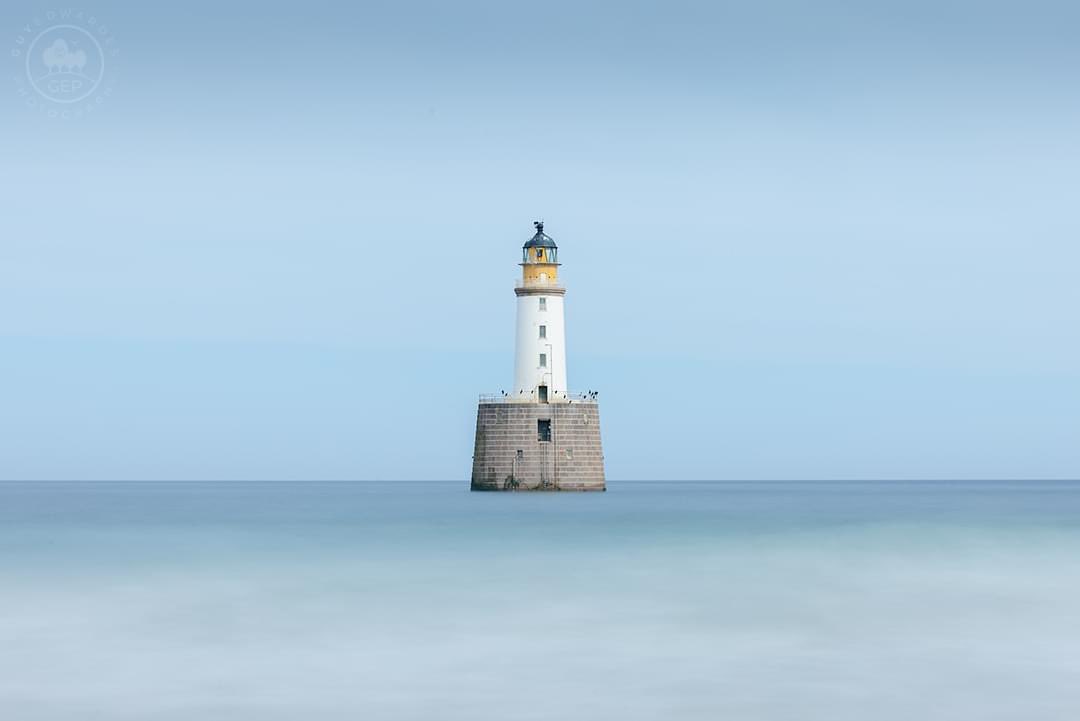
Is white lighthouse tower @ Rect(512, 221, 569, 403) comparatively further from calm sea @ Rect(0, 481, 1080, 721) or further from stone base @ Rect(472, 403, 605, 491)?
calm sea @ Rect(0, 481, 1080, 721)

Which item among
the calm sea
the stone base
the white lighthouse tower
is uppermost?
the white lighthouse tower

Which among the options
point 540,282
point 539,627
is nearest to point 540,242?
point 540,282

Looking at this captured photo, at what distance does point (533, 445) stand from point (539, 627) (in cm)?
3052

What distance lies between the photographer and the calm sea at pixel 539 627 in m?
14.1

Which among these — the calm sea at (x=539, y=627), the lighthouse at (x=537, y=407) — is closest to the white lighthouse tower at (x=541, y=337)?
the lighthouse at (x=537, y=407)

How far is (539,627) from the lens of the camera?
63.4ft

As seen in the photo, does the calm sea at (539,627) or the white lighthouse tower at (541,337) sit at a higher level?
the white lighthouse tower at (541,337)

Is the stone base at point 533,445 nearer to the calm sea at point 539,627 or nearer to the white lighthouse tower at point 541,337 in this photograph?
the white lighthouse tower at point 541,337

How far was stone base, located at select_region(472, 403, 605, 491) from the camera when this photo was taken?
49.7m

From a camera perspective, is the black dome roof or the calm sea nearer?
the calm sea

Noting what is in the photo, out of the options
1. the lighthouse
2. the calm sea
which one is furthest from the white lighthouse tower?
the calm sea

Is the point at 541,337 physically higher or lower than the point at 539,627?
higher

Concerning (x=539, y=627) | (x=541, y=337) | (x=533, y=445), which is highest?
(x=541, y=337)

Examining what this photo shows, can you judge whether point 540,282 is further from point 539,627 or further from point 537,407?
point 539,627
